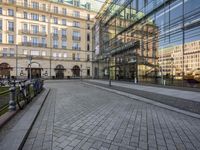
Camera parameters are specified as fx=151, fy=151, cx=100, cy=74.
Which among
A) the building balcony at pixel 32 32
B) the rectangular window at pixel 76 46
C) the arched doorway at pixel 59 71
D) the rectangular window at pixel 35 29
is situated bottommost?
the arched doorway at pixel 59 71

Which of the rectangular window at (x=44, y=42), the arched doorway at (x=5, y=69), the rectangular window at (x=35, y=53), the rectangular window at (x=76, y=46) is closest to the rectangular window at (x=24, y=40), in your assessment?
the rectangular window at (x=35, y=53)

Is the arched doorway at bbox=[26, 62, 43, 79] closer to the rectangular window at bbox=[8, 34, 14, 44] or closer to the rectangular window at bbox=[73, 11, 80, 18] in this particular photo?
the rectangular window at bbox=[8, 34, 14, 44]

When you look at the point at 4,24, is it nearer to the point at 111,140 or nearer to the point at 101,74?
the point at 101,74

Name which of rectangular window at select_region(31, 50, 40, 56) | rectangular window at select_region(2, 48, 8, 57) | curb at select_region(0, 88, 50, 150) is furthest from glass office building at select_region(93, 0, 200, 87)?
rectangular window at select_region(2, 48, 8, 57)

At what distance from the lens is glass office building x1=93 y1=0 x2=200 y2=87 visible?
46.2ft

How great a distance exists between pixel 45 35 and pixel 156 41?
3974 centimetres

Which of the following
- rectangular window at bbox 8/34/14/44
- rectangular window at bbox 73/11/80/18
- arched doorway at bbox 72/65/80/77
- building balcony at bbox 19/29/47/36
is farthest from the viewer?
rectangular window at bbox 73/11/80/18

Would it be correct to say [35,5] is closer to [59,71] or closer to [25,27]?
[25,27]

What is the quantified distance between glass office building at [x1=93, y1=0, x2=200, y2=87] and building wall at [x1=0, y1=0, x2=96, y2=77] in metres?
25.4

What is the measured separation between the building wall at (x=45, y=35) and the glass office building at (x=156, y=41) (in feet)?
83.3

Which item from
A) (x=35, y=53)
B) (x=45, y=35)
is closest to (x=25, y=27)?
(x=45, y=35)

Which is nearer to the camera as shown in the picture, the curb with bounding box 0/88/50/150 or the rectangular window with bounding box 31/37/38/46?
the curb with bounding box 0/88/50/150

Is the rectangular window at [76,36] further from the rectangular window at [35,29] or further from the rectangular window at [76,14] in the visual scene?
the rectangular window at [35,29]

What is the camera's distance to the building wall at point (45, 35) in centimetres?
4338
